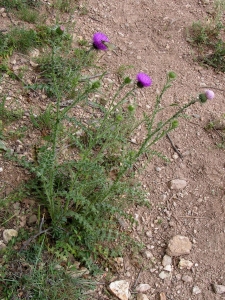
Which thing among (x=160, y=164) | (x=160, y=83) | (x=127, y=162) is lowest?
(x=160, y=164)

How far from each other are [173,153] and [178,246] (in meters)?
0.85

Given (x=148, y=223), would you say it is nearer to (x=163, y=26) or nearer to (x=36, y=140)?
(x=36, y=140)

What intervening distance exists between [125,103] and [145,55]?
0.78 metres

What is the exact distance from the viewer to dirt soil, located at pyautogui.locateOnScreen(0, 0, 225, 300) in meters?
2.47

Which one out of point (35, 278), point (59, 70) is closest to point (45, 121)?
point (59, 70)

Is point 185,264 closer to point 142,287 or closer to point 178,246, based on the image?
point 178,246

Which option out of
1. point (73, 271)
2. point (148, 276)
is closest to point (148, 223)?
point (148, 276)

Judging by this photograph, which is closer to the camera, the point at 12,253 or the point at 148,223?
the point at 12,253

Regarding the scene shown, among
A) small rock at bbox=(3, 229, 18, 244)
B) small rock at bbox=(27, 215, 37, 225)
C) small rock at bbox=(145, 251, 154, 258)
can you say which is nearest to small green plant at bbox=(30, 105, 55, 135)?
small rock at bbox=(27, 215, 37, 225)

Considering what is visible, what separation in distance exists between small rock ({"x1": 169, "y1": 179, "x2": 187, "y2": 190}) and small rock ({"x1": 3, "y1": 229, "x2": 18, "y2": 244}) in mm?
1224

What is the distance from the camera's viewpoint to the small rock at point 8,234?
2252 millimetres

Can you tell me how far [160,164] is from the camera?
3010mm

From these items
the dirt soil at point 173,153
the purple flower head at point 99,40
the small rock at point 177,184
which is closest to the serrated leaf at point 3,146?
the dirt soil at point 173,153

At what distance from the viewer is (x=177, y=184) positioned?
2895mm
